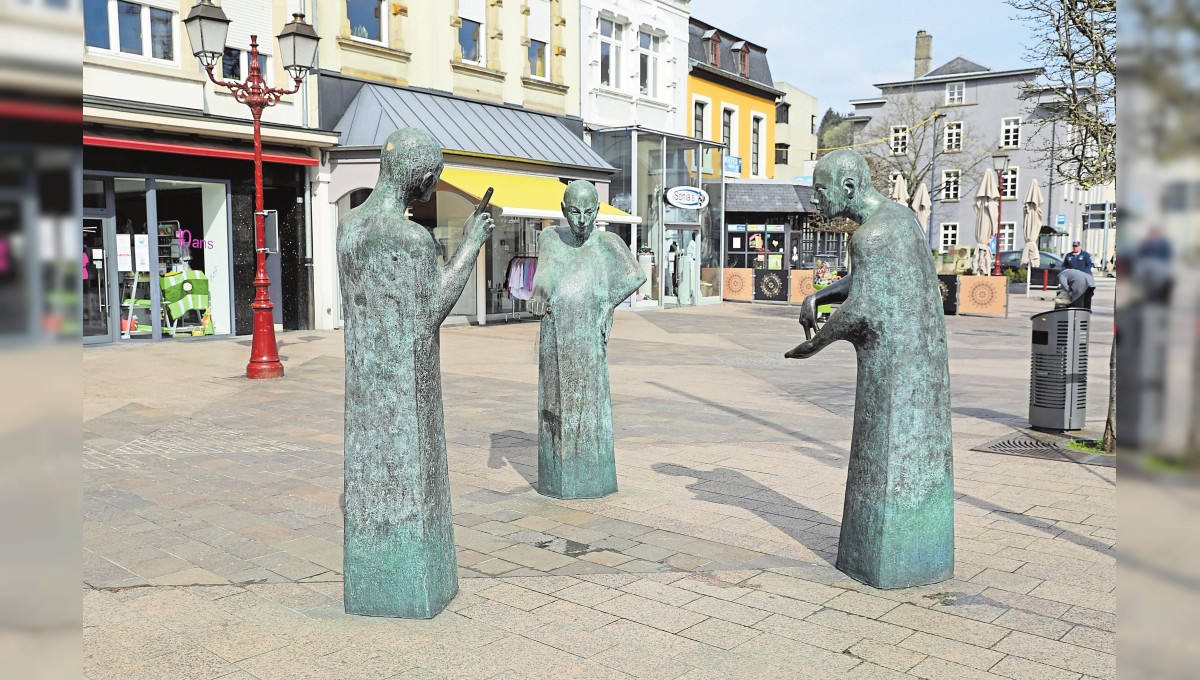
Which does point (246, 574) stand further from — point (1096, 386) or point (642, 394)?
point (1096, 386)

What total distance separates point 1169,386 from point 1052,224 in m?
54.8

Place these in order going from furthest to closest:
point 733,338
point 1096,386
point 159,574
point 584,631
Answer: point 733,338, point 1096,386, point 159,574, point 584,631

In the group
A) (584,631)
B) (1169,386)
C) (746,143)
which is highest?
(746,143)

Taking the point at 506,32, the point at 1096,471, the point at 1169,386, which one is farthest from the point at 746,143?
the point at 1169,386

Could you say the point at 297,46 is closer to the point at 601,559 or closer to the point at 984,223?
the point at 601,559

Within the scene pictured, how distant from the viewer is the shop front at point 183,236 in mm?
14844

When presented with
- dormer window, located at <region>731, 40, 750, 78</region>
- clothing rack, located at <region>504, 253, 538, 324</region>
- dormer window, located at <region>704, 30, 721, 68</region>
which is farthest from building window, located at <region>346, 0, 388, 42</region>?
dormer window, located at <region>731, 40, 750, 78</region>

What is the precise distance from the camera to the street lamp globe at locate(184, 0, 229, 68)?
11109 mm

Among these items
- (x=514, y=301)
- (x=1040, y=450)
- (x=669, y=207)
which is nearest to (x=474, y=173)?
(x=514, y=301)

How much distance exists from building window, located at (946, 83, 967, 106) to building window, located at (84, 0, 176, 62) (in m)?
45.8

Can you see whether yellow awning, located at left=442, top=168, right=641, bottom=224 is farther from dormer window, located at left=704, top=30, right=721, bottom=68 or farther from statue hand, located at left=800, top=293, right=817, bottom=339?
dormer window, located at left=704, top=30, right=721, bottom=68

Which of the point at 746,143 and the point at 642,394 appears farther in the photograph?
the point at 746,143

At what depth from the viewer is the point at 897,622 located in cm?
397

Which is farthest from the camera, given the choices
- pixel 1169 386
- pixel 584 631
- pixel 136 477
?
pixel 136 477
